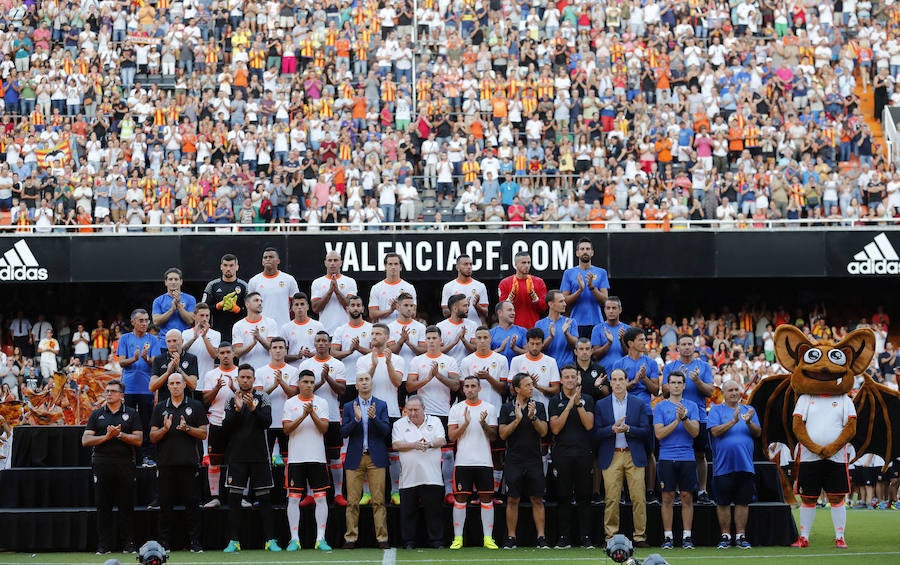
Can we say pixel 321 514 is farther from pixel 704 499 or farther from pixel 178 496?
pixel 704 499

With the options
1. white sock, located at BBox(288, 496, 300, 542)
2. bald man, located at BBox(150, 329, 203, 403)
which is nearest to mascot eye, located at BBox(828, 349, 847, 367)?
white sock, located at BBox(288, 496, 300, 542)

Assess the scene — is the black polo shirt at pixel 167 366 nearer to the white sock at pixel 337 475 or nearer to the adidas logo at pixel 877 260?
the white sock at pixel 337 475

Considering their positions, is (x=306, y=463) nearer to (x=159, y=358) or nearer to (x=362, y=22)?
(x=159, y=358)

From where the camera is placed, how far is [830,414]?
45.2 feet

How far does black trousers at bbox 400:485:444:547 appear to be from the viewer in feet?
45.4

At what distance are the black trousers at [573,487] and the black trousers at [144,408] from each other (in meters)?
4.28

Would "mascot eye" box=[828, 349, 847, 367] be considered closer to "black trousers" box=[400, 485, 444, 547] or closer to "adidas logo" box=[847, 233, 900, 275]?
"black trousers" box=[400, 485, 444, 547]

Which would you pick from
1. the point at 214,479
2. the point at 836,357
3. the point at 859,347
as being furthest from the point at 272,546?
A: the point at 859,347

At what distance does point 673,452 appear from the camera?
1380cm

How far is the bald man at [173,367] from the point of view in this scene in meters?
14.0

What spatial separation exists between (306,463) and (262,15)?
1844 centimetres

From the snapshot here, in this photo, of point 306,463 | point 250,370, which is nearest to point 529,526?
point 306,463

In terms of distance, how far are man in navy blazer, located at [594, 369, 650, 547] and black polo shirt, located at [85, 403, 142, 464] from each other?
15.2 feet

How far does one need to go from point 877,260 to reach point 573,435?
13.1 metres
